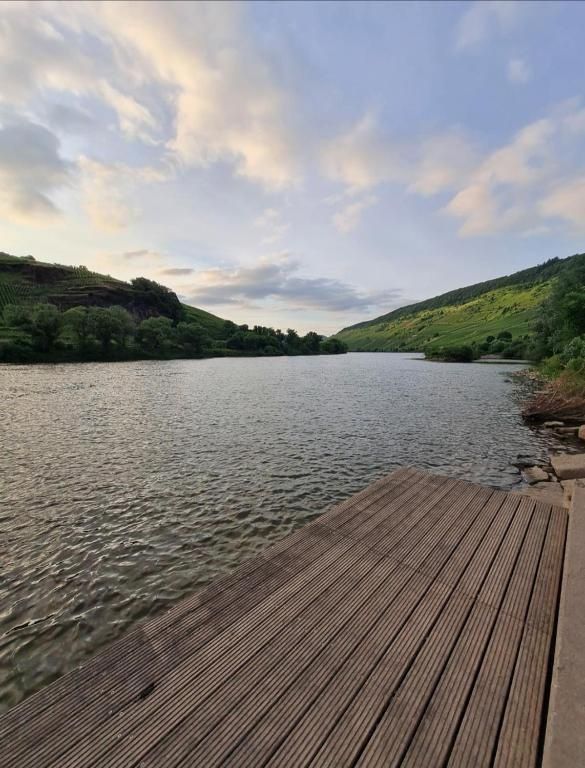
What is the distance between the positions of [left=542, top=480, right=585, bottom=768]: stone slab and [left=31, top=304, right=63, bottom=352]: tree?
337ft

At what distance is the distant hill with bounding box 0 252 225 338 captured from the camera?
486ft

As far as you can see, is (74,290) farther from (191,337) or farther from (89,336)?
(89,336)

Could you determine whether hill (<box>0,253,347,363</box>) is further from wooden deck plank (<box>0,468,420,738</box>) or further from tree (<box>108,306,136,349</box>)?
wooden deck plank (<box>0,468,420,738</box>)

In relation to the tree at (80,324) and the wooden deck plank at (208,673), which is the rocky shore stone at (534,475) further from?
the tree at (80,324)

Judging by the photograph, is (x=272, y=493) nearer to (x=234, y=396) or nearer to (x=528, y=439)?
(x=528, y=439)

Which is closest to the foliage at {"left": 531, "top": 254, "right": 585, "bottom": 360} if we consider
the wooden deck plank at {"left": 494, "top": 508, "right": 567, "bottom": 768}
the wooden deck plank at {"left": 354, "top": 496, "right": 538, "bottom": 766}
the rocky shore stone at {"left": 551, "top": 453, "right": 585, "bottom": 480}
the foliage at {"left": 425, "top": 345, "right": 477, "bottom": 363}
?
the foliage at {"left": 425, "top": 345, "right": 477, "bottom": 363}

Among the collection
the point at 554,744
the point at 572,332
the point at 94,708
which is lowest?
the point at 94,708

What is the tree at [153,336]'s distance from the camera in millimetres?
111750

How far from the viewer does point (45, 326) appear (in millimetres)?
83688

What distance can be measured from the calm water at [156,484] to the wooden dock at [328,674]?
7.80 ft

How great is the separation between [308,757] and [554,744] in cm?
248

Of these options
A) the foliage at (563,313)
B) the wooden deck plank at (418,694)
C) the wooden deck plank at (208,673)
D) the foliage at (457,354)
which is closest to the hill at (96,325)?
the foliage at (457,354)

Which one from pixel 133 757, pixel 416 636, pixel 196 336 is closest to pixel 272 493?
pixel 416 636

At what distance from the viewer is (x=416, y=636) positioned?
546 cm
